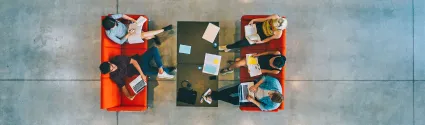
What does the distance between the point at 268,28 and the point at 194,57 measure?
4.12 feet

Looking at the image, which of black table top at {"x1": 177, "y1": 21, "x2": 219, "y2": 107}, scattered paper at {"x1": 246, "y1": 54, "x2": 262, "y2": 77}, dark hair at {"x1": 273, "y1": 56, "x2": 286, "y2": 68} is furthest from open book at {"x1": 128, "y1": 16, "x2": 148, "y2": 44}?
dark hair at {"x1": 273, "y1": 56, "x2": 286, "y2": 68}

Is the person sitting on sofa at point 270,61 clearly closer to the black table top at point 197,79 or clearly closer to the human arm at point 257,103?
the human arm at point 257,103

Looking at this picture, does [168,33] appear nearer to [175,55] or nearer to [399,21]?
[175,55]

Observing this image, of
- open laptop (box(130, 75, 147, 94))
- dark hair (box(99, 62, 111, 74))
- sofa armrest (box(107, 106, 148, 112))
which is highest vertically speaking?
dark hair (box(99, 62, 111, 74))

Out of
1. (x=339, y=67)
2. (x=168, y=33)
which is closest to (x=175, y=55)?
(x=168, y=33)

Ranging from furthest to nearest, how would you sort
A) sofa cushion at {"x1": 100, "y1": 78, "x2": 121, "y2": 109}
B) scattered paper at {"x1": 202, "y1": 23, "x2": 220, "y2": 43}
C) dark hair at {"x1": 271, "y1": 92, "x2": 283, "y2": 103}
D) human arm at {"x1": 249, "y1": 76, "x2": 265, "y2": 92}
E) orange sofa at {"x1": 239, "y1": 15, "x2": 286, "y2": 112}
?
scattered paper at {"x1": 202, "y1": 23, "x2": 220, "y2": 43} → orange sofa at {"x1": 239, "y1": 15, "x2": 286, "y2": 112} → human arm at {"x1": 249, "y1": 76, "x2": 265, "y2": 92} → sofa cushion at {"x1": 100, "y1": 78, "x2": 121, "y2": 109} → dark hair at {"x1": 271, "y1": 92, "x2": 283, "y2": 103}

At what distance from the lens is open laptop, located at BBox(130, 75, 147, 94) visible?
4004 millimetres

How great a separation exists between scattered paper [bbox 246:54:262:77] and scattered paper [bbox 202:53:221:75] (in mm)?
536

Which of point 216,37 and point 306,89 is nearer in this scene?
point 216,37

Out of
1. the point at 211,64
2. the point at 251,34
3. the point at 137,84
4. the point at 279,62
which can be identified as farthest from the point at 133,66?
the point at 279,62

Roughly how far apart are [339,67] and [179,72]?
2.75 meters

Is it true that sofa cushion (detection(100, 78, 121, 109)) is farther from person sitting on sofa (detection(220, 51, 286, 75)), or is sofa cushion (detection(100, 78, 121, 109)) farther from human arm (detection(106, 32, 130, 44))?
person sitting on sofa (detection(220, 51, 286, 75))

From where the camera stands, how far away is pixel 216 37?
14.0 feet

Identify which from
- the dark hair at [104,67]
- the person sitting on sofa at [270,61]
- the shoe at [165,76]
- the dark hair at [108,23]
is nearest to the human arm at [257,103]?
the person sitting on sofa at [270,61]
